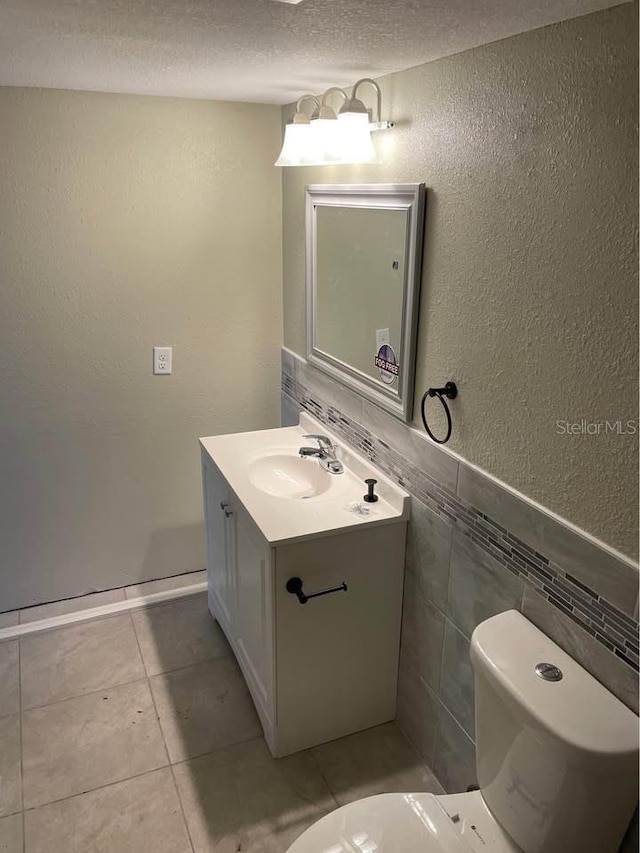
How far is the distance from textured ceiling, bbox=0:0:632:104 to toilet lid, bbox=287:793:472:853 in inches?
61.2

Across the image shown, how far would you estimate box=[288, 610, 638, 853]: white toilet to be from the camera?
1152mm

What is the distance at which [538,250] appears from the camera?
1.30 metres

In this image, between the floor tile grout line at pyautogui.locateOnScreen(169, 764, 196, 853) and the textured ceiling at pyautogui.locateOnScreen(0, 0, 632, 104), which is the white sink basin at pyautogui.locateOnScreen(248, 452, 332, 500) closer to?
the floor tile grout line at pyautogui.locateOnScreen(169, 764, 196, 853)

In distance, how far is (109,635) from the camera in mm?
2504

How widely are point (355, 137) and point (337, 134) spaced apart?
0.18 feet

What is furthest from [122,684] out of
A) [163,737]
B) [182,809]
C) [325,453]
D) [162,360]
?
[162,360]

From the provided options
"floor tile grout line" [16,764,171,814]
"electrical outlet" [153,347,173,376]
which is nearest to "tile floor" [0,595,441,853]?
"floor tile grout line" [16,764,171,814]

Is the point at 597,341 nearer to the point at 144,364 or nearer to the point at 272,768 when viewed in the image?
the point at 272,768

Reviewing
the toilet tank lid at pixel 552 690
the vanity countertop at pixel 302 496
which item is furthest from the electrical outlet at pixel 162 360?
the toilet tank lid at pixel 552 690

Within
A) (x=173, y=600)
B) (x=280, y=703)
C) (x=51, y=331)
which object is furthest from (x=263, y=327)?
(x=280, y=703)

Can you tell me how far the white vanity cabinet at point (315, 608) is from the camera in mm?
1801

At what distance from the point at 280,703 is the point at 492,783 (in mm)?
735

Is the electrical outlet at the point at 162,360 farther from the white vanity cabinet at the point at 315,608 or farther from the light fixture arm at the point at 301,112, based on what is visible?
the light fixture arm at the point at 301,112

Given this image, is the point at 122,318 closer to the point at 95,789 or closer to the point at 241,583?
the point at 241,583
